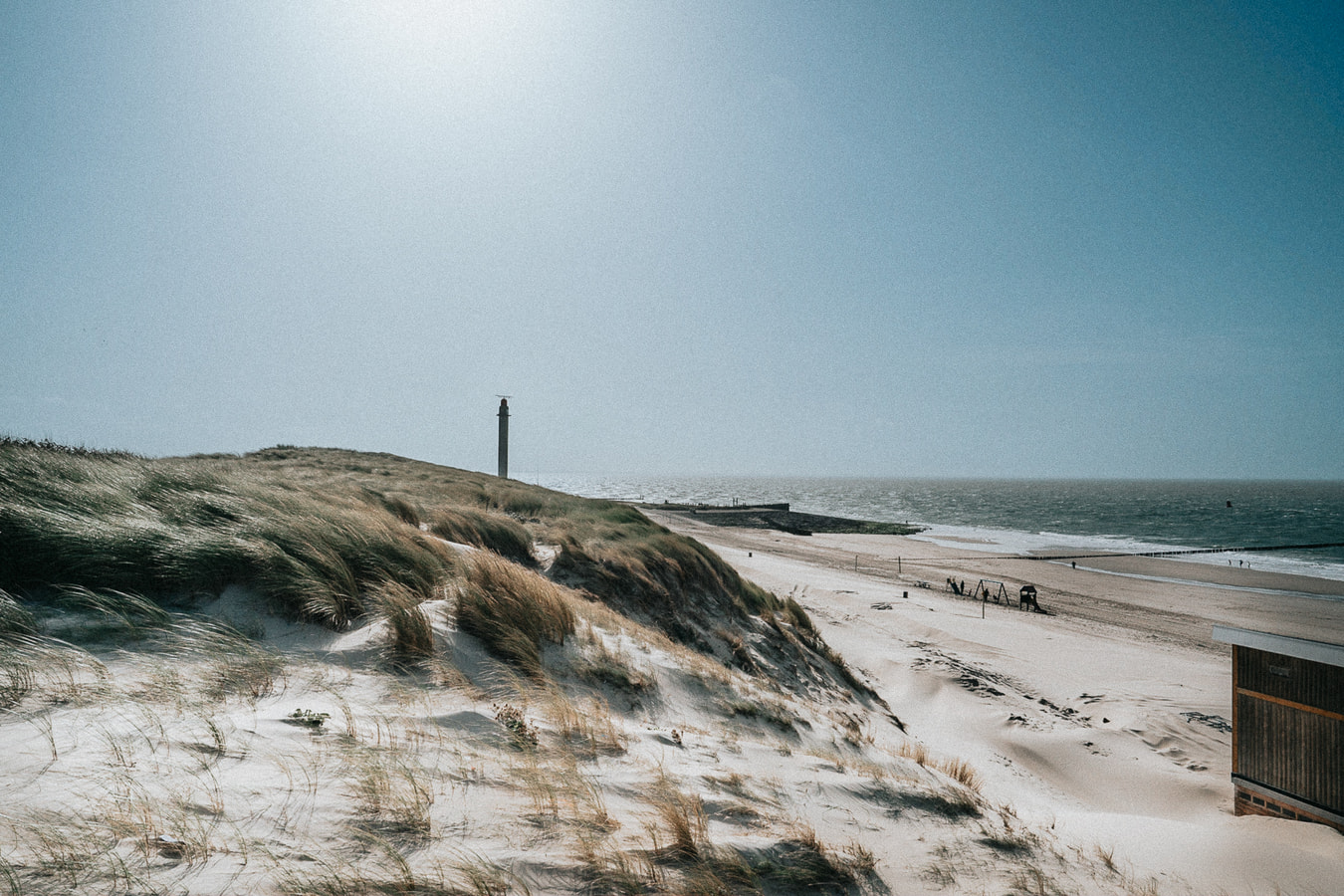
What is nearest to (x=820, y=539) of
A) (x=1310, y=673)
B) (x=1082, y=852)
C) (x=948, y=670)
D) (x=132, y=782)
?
(x=948, y=670)

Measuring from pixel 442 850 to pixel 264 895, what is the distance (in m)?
0.69

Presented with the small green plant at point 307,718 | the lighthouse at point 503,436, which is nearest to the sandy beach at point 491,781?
the small green plant at point 307,718

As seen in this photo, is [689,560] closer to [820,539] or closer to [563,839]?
[563,839]

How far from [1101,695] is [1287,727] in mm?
7205

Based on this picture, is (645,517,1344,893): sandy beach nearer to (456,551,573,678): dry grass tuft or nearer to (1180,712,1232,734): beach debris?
(1180,712,1232,734): beach debris

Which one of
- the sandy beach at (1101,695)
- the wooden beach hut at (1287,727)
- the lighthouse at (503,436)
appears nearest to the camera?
the sandy beach at (1101,695)

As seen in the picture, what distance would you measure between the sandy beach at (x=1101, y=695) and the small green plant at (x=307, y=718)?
6.14 meters

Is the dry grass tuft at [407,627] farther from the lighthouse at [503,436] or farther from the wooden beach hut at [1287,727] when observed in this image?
the lighthouse at [503,436]

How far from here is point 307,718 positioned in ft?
11.7

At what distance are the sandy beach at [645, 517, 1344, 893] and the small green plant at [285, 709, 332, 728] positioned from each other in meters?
6.14

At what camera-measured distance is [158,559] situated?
5.04 m

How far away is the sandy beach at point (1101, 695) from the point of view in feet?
17.3

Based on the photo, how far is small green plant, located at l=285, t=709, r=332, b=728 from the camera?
351 centimetres

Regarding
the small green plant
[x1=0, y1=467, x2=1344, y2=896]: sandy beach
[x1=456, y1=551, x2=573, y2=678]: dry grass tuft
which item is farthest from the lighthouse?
the small green plant
